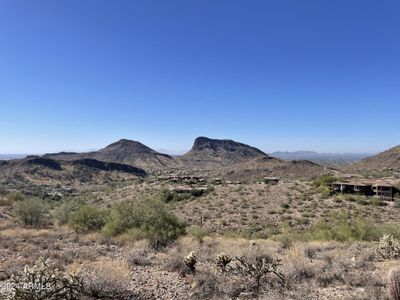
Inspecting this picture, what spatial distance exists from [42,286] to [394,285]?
8.03 meters

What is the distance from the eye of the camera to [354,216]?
2819 cm

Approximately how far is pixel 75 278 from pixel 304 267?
22.3 ft

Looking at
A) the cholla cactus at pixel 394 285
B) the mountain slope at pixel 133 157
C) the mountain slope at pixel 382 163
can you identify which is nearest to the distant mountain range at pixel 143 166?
→ the mountain slope at pixel 133 157

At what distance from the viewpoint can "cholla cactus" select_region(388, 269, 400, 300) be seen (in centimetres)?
816

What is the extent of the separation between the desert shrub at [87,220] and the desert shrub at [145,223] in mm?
1881

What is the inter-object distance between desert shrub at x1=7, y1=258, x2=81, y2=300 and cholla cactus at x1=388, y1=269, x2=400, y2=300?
7405mm

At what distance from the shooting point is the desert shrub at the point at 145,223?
Answer: 18047mm

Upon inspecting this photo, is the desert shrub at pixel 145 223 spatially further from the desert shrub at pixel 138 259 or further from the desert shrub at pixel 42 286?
the desert shrub at pixel 42 286

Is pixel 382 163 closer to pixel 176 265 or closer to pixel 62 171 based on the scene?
pixel 176 265

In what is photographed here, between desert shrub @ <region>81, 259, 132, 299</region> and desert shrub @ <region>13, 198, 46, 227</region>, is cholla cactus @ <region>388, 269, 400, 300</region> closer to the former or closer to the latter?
desert shrub @ <region>81, 259, 132, 299</region>

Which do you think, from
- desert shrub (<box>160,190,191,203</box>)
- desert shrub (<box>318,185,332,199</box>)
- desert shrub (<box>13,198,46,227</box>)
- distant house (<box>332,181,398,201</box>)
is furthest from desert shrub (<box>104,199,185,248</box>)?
distant house (<box>332,181,398,201</box>)

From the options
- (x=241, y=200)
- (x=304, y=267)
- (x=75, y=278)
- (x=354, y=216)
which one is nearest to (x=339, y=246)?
(x=304, y=267)

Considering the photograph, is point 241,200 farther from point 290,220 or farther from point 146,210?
point 146,210

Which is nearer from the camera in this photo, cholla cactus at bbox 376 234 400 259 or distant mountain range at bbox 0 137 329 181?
cholla cactus at bbox 376 234 400 259
